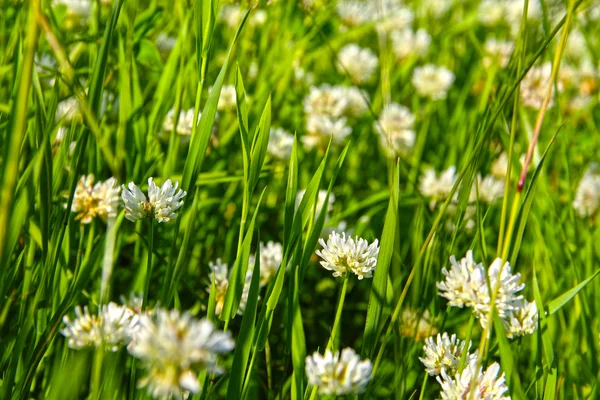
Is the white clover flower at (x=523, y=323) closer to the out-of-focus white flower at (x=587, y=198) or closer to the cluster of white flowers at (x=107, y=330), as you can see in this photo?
the cluster of white flowers at (x=107, y=330)

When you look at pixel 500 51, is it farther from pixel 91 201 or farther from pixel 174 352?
pixel 174 352

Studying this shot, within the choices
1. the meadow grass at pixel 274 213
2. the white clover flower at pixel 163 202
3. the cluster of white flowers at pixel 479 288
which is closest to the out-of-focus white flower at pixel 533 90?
the meadow grass at pixel 274 213

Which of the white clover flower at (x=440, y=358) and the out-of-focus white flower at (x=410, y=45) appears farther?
the out-of-focus white flower at (x=410, y=45)

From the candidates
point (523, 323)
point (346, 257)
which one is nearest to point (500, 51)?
point (523, 323)

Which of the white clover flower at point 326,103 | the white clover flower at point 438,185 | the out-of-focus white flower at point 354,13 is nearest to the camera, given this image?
the white clover flower at point 438,185

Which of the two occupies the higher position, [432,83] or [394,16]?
[394,16]

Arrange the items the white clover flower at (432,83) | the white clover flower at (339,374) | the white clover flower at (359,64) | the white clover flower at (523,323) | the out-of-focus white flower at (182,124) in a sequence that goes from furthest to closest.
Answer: the white clover flower at (359,64)
the white clover flower at (432,83)
the out-of-focus white flower at (182,124)
the white clover flower at (523,323)
the white clover flower at (339,374)
